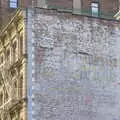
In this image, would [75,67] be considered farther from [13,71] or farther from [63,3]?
[63,3]

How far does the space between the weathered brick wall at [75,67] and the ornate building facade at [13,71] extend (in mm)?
1018

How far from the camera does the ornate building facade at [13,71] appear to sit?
45.9 meters

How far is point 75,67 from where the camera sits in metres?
47.5

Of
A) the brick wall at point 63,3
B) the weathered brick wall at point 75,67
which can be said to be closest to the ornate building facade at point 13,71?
the weathered brick wall at point 75,67

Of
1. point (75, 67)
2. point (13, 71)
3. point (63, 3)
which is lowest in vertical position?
point (13, 71)

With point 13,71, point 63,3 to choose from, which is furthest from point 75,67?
point 63,3

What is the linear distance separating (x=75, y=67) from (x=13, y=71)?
5241 millimetres

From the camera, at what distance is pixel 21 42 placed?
47.5 metres

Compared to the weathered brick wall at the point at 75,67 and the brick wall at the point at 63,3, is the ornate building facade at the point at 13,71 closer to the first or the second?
the weathered brick wall at the point at 75,67

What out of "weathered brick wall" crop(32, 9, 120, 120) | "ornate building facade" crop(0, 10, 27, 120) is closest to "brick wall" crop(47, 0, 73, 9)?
"ornate building facade" crop(0, 10, 27, 120)

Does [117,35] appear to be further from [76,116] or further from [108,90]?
[76,116]

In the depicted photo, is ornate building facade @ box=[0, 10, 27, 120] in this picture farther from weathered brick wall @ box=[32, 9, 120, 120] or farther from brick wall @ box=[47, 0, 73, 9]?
brick wall @ box=[47, 0, 73, 9]

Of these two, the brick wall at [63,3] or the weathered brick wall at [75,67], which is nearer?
the weathered brick wall at [75,67]

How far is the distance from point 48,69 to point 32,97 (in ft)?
8.91
